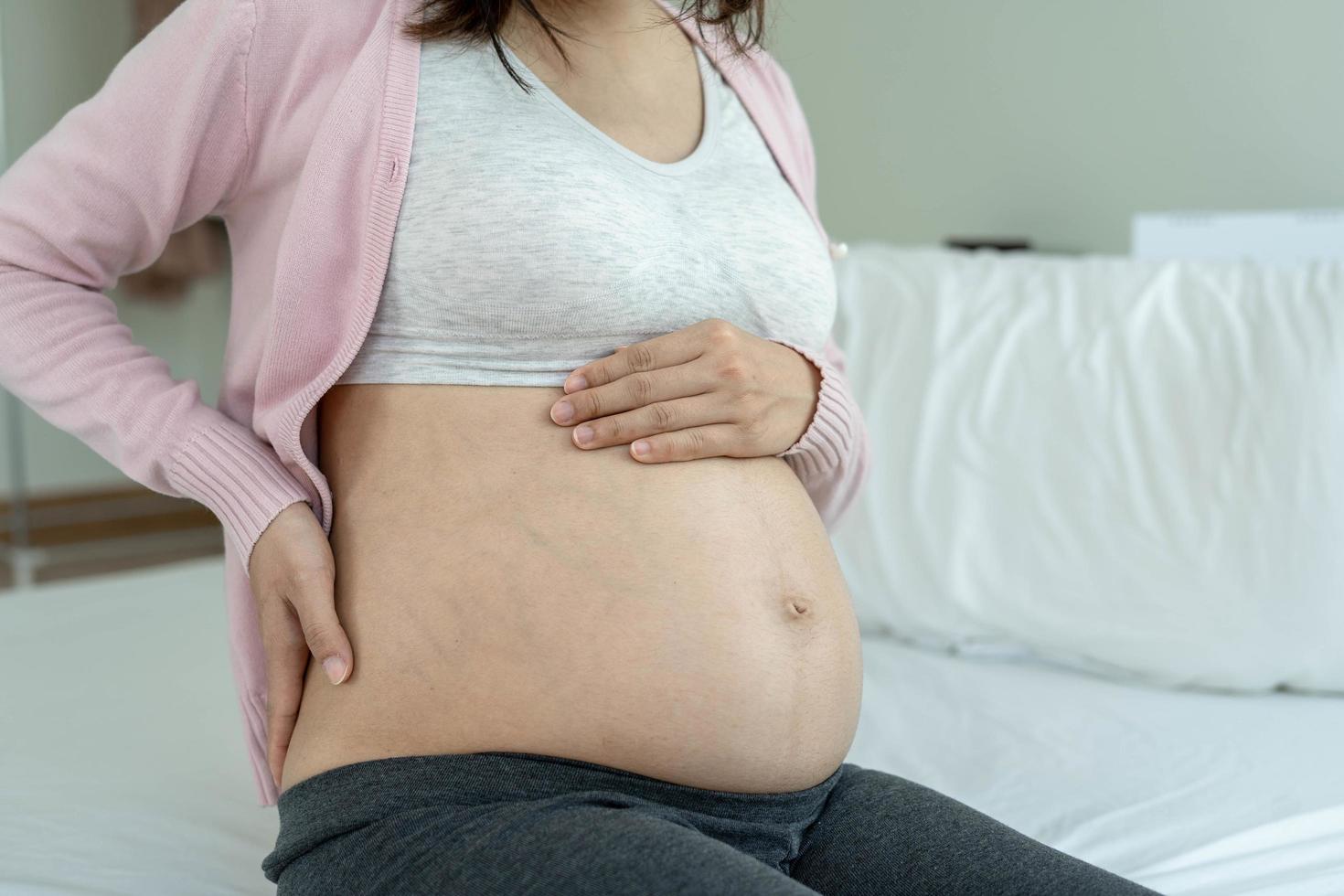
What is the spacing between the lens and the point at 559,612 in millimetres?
774

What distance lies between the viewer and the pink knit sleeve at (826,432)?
3.17ft

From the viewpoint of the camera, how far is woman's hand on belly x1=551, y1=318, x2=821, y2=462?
0.83 metres

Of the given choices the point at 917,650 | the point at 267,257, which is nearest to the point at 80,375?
the point at 267,257

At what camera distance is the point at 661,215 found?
886 mm

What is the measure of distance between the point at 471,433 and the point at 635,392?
0.11m

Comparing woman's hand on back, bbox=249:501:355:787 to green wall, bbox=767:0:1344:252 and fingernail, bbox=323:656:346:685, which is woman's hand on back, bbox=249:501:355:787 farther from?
green wall, bbox=767:0:1344:252

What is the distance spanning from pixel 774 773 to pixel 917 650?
2.38 ft

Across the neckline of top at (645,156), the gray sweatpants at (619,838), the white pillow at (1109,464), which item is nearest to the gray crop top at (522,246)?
the neckline of top at (645,156)

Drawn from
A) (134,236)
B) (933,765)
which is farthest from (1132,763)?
(134,236)

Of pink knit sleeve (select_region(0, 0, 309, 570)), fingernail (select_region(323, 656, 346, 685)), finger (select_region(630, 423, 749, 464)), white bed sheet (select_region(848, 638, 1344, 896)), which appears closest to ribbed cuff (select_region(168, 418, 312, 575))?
pink knit sleeve (select_region(0, 0, 309, 570))

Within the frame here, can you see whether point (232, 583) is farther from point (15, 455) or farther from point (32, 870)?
point (15, 455)

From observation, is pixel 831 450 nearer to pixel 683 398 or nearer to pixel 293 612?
pixel 683 398

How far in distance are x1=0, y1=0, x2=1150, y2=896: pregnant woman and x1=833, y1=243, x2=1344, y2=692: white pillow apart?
1.83 feet

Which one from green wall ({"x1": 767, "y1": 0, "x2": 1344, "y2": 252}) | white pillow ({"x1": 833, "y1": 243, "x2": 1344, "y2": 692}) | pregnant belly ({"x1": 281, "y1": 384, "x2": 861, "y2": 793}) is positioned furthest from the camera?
green wall ({"x1": 767, "y1": 0, "x2": 1344, "y2": 252})
